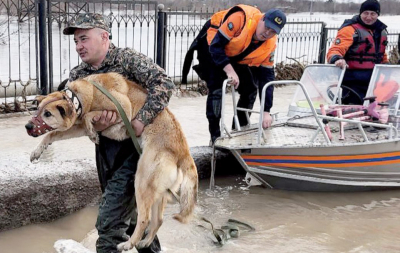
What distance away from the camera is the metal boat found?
5.40 m

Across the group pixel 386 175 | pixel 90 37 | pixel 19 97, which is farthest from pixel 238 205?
pixel 19 97

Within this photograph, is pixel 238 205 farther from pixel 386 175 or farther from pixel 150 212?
pixel 150 212

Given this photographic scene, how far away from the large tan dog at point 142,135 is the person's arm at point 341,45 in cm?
373

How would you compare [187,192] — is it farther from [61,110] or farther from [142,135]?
[61,110]

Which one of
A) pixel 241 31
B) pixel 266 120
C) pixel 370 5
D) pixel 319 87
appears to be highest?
pixel 370 5

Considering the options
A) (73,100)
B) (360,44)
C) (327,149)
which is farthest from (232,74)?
(73,100)

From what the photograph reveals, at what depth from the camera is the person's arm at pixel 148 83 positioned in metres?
3.26

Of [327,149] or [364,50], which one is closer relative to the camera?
[327,149]

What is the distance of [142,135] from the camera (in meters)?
3.29

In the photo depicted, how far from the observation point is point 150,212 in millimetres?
3207

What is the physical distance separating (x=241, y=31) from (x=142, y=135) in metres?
2.67

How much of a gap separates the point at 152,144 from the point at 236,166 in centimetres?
344

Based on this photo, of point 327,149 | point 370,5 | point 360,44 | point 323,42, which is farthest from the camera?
point 323,42

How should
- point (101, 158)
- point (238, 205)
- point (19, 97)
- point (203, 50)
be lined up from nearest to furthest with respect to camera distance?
point (101, 158)
point (238, 205)
point (203, 50)
point (19, 97)
